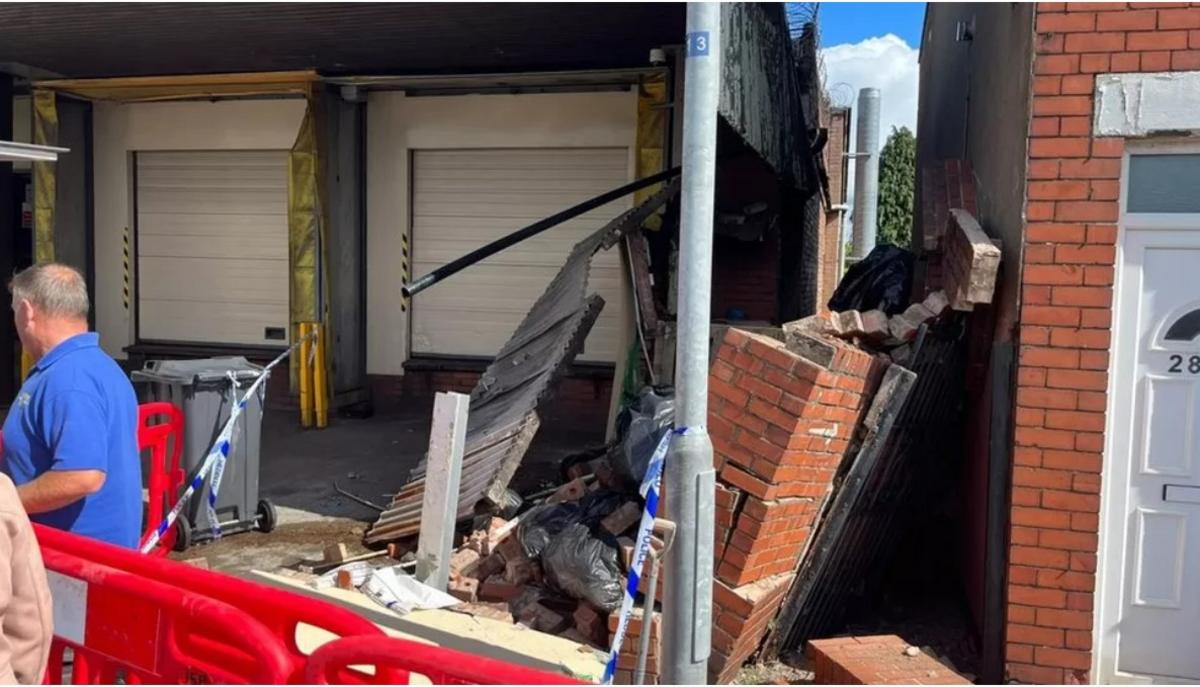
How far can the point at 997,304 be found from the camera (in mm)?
4848

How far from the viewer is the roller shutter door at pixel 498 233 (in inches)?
425

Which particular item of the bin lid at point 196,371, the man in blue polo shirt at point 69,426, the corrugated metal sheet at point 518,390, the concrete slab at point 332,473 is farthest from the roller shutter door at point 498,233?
the man in blue polo shirt at point 69,426

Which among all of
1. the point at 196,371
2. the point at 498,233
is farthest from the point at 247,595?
the point at 498,233

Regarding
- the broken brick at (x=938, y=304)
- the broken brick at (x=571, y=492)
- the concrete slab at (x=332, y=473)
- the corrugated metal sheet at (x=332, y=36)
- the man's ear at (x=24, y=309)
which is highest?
the corrugated metal sheet at (x=332, y=36)

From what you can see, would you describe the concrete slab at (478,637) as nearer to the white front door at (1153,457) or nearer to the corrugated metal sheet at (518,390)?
the corrugated metal sheet at (518,390)

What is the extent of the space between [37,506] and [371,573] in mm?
2487

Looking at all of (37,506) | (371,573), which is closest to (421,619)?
(371,573)

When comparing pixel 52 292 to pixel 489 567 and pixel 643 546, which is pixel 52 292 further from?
pixel 489 567

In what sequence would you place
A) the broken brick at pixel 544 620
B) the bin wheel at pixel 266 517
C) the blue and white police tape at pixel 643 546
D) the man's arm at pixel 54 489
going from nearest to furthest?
1. the man's arm at pixel 54 489
2. the blue and white police tape at pixel 643 546
3. the broken brick at pixel 544 620
4. the bin wheel at pixel 266 517

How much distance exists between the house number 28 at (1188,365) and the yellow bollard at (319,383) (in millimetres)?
8504

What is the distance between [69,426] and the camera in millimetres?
3031

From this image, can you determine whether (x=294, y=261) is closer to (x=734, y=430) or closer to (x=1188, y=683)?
(x=734, y=430)

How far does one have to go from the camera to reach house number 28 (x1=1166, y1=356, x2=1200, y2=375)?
4.18 metres

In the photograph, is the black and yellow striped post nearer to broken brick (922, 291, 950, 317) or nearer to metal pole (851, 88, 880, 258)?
broken brick (922, 291, 950, 317)
